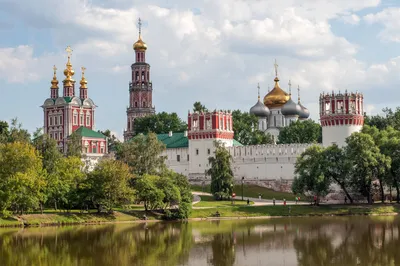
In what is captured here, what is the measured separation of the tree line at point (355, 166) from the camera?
59.1 metres

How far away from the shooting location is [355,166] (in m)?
60.3

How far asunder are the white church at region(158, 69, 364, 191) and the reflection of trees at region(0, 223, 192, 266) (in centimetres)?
2845

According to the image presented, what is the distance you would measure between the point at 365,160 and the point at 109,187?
2202 centimetres

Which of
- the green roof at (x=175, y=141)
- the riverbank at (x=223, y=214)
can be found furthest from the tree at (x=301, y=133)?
the riverbank at (x=223, y=214)

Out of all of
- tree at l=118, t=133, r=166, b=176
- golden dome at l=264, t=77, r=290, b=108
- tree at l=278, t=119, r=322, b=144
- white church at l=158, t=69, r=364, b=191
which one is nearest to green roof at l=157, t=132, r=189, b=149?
white church at l=158, t=69, r=364, b=191

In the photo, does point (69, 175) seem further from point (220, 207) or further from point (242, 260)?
point (242, 260)

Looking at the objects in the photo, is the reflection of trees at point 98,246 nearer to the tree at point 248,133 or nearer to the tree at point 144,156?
the tree at point 144,156

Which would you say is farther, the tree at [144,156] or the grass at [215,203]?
the tree at [144,156]

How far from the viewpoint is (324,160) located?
59969 mm

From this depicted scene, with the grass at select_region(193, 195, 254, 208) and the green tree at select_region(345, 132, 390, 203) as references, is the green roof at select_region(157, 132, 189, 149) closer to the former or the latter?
the grass at select_region(193, 195, 254, 208)

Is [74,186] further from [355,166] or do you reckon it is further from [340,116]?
[340,116]

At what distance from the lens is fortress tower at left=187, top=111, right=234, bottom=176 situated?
79.8 m

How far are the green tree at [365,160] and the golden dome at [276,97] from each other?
155 ft

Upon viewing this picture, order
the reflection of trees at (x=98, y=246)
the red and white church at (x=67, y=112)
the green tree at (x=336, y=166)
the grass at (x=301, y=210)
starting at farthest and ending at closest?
the red and white church at (x=67, y=112) → the green tree at (x=336, y=166) → the grass at (x=301, y=210) → the reflection of trees at (x=98, y=246)
